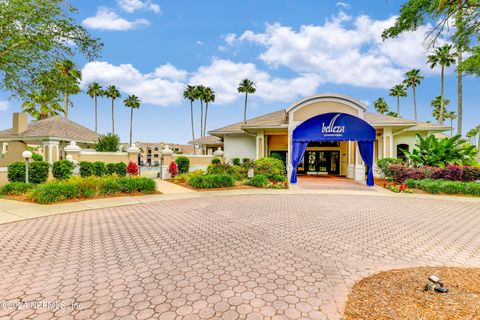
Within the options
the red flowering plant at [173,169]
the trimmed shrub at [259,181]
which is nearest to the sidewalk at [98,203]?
the trimmed shrub at [259,181]

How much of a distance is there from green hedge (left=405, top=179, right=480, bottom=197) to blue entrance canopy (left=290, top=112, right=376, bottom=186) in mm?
3133

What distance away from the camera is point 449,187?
1400cm

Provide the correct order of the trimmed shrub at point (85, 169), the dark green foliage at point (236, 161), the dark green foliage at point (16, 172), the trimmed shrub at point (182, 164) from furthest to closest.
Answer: the dark green foliage at point (236, 161) → the trimmed shrub at point (182, 164) → the trimmed shrub at point (85, 169) → the dark green foliage at point (16, 172)

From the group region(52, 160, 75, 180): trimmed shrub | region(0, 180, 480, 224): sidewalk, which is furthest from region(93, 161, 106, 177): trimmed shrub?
region(0, 180, 480, 224): sidewalk

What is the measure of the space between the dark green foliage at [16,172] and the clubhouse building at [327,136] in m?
15.2

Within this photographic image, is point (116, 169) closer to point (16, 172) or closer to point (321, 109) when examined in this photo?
point (16, 172)

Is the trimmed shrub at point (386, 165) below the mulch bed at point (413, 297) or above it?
above

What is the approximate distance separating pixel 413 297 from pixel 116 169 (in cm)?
1749

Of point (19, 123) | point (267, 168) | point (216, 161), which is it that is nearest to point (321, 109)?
point (267, 168)

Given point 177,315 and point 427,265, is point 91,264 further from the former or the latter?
point 427,265

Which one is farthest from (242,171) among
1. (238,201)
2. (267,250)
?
(267,250)

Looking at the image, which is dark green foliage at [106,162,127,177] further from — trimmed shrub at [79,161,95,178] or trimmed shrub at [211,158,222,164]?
trimmed shrub at [211,158,222,164]

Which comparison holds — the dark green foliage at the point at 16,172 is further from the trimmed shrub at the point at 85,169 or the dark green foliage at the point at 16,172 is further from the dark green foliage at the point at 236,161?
the dark green foliage at the point at 236,161

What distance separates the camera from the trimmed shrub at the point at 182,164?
67.2 ft
